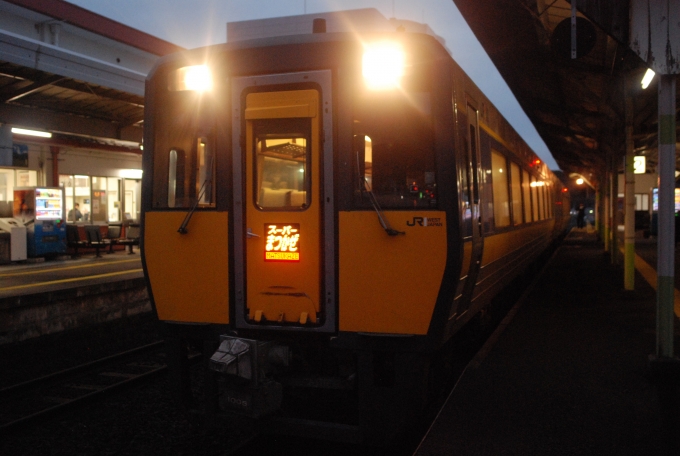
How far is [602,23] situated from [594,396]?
3.28 metres

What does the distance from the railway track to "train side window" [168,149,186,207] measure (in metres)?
2.33

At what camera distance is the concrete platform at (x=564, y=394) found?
4309 mm

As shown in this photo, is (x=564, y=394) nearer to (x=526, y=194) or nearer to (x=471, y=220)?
(x=471, y=220)

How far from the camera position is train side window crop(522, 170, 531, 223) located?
31.8ft

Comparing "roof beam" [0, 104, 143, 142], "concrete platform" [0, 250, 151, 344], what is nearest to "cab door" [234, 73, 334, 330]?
"concrete platform" [0, 250, 151, 344]

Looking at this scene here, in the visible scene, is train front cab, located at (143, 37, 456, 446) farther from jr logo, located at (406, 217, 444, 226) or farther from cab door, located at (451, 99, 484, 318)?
cab door, located at (451, 99, 484, 318)

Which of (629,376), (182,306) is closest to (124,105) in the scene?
(182,306)

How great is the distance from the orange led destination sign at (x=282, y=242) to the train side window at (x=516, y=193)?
4.34m

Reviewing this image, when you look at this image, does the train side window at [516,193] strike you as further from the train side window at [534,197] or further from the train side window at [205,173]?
the train side window at [205,173]

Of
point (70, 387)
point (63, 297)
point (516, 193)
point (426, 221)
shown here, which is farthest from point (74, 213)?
point (426, 221)

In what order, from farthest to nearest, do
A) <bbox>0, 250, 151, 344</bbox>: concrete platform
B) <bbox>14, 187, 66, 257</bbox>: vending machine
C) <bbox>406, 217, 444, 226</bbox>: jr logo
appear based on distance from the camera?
<bbox>14, 187, 66, 257</bbox>: vending machine
<bbox>0, 250, 151, 344</bbox>: concrete platform
<bbox>406, 217, 444, 226</bbox>: jr logo

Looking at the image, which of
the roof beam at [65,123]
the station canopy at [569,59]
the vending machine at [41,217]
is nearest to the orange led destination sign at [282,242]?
the station canopy at [569,59]

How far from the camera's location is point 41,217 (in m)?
15.5

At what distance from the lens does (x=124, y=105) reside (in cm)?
1400
